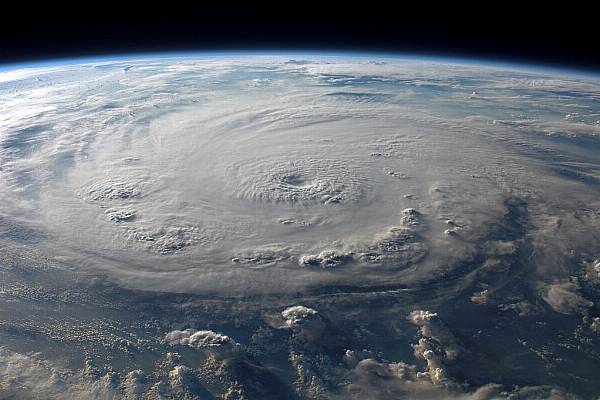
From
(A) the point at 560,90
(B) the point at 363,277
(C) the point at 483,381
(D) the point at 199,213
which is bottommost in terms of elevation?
(C) the point at 483,381

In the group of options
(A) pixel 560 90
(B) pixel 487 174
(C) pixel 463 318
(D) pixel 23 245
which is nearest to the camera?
(C) pixel 463 318

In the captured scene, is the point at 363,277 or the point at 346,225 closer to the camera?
the point at 363,277

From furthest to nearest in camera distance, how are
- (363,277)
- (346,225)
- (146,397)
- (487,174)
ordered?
1. (487,174)
2. (346,225)
3. (363,277)
4. (146,397)

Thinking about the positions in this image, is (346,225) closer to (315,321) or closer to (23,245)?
(315,321)

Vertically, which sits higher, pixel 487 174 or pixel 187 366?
pixel 487 174

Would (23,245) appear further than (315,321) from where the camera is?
Yes

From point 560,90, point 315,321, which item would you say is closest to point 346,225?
point 315,321

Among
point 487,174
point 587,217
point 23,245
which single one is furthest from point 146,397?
point 487,174

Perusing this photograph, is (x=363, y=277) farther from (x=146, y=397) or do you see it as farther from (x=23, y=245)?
(x=23, y=245)

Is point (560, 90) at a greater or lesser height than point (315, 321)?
greater
